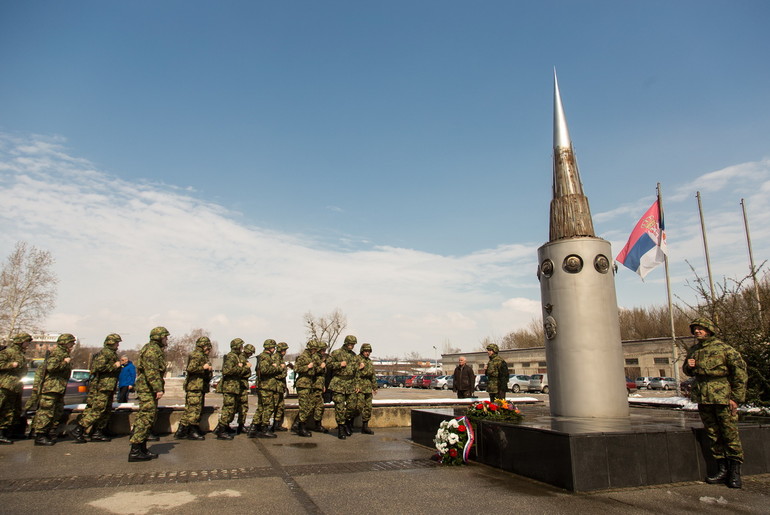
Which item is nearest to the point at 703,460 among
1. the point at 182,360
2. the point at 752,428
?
the point at 752,428

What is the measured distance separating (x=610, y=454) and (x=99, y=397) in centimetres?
794

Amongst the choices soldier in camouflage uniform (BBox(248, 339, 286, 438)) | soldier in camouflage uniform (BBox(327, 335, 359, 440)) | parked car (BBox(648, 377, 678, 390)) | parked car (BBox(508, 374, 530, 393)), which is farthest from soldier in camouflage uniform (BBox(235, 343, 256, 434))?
parked car (BBox(648, 377, 678, 390))

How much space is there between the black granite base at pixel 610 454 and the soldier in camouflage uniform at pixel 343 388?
12.3 ft

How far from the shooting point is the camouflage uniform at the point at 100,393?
27.9 ft

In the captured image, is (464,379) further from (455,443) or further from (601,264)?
(455,443)

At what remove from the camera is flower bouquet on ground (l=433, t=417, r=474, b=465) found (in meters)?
6.74

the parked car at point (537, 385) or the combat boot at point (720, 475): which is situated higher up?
the parked car at point (537, 385)

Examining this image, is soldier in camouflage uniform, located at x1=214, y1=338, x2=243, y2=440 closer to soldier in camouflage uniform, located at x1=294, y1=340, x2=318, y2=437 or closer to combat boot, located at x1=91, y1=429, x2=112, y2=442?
soldier in camouflage uniform, located at x1=294, y1=340, x2=318, y2=437

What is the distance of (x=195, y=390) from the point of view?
904cm

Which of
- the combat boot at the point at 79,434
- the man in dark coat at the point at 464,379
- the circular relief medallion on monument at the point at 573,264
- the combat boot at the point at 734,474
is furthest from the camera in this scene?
the man in dark coat at the point at 464,379

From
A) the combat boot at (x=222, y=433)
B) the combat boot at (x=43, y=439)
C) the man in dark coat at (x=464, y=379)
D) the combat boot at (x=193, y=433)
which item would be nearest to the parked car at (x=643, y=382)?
the man in dark coat at (x=464, y=379)

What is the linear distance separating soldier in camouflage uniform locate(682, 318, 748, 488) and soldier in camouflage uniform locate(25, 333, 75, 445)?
A: 9.48 m

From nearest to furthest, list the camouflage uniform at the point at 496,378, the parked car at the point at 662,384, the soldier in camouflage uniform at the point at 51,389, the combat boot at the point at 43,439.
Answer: the combat boot at the point at 43,439 < the soldier in camouflage uniform at the point at 51,389 < the camouflage uniform at the point at 496,378 < the parked car at the point at 662,384

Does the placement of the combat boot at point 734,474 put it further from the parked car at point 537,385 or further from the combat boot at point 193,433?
the parked car at point 537,385
